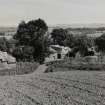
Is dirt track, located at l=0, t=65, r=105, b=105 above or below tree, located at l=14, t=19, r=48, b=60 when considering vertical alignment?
below

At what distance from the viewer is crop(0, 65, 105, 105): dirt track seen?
731 inches

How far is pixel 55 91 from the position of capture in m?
21.7

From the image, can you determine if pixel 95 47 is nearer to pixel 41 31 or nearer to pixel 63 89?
pixel 41 31

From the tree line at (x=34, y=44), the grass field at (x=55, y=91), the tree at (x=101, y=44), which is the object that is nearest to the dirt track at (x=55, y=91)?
the grass field at (x=55, y=91)

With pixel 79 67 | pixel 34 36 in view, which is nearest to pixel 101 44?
pixel 34 36

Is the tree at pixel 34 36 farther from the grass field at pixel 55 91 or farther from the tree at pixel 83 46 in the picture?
the grass field at pixel 55 91

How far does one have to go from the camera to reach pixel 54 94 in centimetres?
2072

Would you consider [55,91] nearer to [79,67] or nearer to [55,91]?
[55,91]

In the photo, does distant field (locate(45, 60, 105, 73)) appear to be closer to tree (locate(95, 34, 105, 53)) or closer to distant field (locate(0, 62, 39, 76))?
distant field (locate(0, 62, 39, 76))

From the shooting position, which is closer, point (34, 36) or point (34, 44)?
point (34, 44)

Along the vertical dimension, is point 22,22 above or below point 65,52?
above

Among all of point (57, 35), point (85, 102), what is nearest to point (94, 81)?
point (85, 102)

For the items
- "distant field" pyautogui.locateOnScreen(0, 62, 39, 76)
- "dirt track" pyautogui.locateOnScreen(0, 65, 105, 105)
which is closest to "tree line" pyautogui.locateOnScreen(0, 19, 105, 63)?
"distant field" pyautogui.locateOnScreen(0, 62, 39, 76)

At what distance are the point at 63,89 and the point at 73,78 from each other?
5189 millimetres
